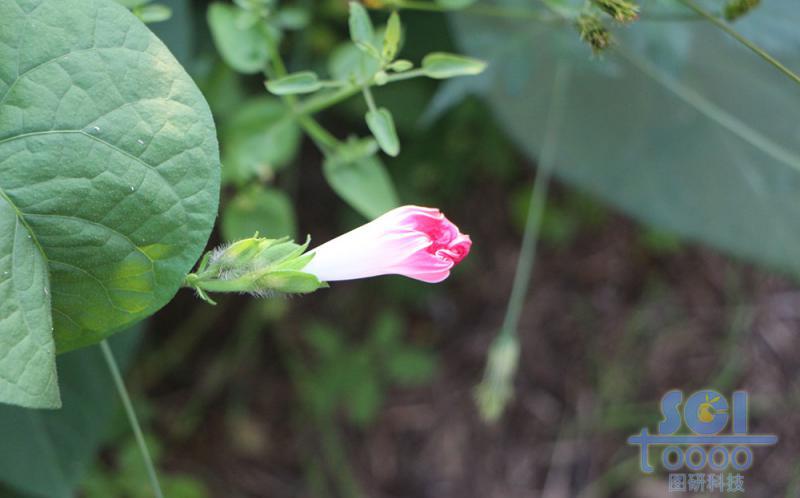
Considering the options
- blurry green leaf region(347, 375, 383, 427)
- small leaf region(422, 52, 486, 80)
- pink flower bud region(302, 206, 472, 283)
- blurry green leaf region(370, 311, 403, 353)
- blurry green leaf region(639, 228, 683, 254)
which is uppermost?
blurry green leaf region(639, 228, 683, 254)

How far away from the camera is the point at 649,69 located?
48.1 inches

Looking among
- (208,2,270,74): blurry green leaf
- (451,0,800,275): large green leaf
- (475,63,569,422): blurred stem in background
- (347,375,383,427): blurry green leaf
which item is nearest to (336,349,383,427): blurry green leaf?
(347,375,383,427): blurry green leaf

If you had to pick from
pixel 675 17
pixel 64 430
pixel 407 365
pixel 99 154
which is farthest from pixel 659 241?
pixel 99 154

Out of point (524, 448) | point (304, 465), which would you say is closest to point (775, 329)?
point (524, 448)

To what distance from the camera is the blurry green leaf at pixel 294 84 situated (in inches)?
33.5

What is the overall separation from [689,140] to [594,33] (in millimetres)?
671

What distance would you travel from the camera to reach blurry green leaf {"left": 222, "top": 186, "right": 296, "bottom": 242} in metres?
1.08

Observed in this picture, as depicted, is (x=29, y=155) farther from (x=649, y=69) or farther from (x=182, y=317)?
(x=182, y=317)

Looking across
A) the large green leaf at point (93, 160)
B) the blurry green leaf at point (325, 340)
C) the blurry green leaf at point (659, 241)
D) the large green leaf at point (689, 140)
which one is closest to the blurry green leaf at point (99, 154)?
Result: the large green leaf at point (93, 160)

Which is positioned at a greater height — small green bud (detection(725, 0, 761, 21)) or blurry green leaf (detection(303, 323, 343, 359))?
small green bud (detection(725, 0, 761, 21))

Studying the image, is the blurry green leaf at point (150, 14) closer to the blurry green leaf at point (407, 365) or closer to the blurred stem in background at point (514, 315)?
the blurred stem in background at point (514, 315)

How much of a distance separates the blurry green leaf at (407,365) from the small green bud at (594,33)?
99 centimetres

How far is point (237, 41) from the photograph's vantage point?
0.99 meters

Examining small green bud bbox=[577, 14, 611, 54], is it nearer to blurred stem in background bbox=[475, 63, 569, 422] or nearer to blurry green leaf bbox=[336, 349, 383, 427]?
blurred stem in background bbox=[475, 63, 569, 422]
